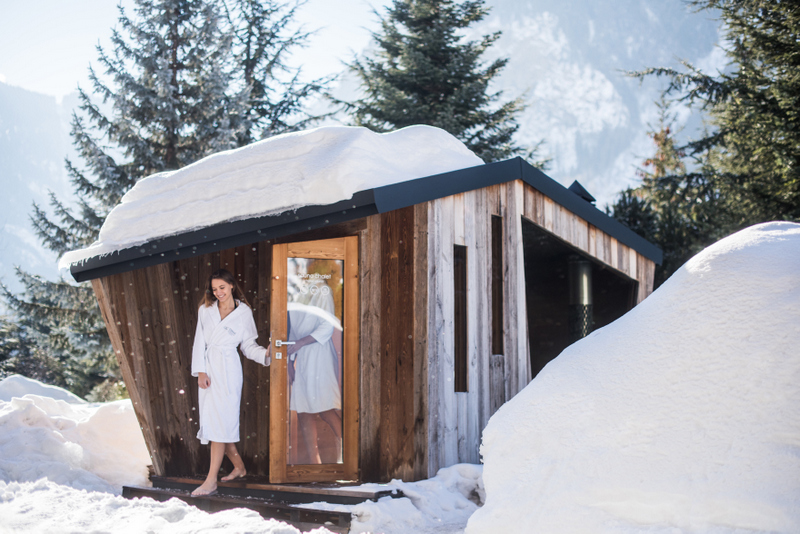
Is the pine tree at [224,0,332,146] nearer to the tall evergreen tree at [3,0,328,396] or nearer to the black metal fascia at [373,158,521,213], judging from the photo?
the tall evergreen tree at [3,0,328,396]

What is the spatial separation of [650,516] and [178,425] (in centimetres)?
488

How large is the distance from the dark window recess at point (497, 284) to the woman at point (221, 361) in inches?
82.6

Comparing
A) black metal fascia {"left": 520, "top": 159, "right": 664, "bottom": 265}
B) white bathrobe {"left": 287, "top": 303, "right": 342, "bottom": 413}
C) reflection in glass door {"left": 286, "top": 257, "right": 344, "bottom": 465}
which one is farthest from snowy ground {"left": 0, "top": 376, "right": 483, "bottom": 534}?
black metal fascia {"left": 520, "top": 159, "right": 664, "bottom": 265}

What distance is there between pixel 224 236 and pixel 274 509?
222 centimetres

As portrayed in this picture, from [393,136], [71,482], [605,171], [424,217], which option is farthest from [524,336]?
[605,171]

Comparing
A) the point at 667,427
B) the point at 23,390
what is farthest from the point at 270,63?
the point at 667,427

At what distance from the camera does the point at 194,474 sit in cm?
624

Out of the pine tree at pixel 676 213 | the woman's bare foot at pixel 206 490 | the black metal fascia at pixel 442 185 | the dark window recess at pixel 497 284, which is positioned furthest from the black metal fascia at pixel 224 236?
the pine tree at pixel 676 213

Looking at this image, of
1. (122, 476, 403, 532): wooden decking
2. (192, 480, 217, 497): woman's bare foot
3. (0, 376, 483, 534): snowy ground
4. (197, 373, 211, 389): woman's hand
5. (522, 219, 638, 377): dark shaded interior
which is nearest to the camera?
(0, 376, 483, 534): snowy ground

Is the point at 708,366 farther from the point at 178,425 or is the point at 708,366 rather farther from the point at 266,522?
the point at 178,425

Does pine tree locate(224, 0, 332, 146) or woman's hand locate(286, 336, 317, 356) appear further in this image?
pine tree locate(224, 0, 332, 146)

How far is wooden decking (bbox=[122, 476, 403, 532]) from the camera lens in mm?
4492

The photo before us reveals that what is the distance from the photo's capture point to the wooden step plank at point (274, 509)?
4.38 meters

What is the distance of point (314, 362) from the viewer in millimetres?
5582
